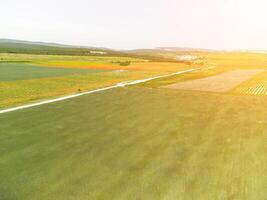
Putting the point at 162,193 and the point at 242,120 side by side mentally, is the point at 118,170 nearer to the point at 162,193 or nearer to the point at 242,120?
the point at 162,193

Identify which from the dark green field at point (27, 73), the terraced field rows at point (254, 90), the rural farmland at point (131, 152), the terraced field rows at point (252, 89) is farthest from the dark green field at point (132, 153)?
the dark green field at point (27, 73)

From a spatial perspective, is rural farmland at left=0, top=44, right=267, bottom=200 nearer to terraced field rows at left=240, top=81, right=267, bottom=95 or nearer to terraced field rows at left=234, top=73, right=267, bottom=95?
terraced field rows at left=240, top=81, right=267, bottom=95

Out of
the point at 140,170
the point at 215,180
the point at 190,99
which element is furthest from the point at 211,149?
the point at 190,99

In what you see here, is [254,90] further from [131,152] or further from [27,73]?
[27,73]

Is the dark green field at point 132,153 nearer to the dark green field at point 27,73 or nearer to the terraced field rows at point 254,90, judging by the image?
the terraced field rows at point 254,90

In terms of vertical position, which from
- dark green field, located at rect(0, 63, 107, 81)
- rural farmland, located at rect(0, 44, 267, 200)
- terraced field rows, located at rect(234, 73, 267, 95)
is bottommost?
dark green field, located at rect(0, 63, 107, 81)

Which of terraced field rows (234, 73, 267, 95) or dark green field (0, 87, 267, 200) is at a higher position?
dark green field (0, 87, 267, 200)

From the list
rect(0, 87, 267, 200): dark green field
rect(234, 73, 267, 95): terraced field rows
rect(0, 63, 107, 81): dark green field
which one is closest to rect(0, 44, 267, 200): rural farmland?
rect(0, 87, 267, 200): dark green field

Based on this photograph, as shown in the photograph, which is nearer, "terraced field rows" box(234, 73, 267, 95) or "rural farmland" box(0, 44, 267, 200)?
"rural farmland" box(0, 44, 267, 200)
